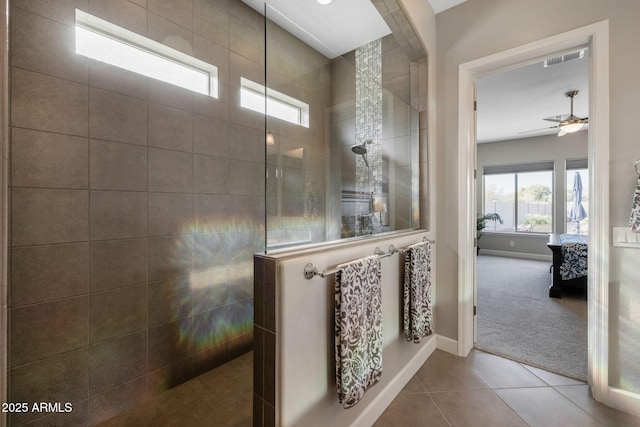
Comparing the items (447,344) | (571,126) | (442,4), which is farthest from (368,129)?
(571,126)

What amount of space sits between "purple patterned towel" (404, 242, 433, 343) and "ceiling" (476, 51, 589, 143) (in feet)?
8.06

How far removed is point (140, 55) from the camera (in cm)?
187

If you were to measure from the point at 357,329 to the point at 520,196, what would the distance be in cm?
725

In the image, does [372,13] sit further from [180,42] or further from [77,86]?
[77,86]

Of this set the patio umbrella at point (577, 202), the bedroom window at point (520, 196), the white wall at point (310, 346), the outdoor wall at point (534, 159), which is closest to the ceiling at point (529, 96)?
the outdoor wall at point (534, 159)

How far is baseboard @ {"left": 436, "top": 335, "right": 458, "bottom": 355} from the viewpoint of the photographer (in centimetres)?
233

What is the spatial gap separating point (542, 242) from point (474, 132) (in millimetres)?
5559

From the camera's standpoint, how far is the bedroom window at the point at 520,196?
251 inches

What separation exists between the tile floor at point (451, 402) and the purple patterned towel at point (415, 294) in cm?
38

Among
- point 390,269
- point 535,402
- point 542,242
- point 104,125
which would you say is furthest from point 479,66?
point 542,242

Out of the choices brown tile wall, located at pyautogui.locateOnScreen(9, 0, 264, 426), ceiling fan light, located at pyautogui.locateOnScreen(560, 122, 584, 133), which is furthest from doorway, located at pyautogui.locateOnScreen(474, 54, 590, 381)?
brown tile wall, located at pyautogui.locateOnScreen(9, 0, 264, 426)

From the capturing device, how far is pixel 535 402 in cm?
177

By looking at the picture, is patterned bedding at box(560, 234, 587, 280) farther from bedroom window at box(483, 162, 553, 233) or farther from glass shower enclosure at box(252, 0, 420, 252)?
bedroom window at box(483, 162, 553, 233)

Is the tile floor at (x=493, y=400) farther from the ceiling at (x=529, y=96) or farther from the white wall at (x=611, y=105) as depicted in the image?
the ceiling at (x=529, y=96)
